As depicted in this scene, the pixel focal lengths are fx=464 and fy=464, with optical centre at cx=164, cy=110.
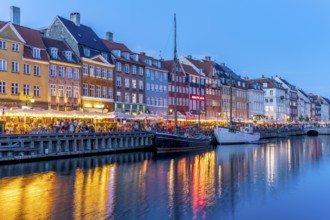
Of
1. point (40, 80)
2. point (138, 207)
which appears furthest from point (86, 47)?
point (138, 207)

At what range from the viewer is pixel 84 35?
213ft

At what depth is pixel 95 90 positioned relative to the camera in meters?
62.9

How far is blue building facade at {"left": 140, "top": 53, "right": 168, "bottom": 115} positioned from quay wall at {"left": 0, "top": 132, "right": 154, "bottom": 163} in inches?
936

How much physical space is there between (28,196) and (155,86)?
58.1 m

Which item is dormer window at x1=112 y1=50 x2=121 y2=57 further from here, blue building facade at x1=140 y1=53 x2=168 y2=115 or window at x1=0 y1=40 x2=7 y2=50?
window at x1=0 y1=40 x2=7 y2=50

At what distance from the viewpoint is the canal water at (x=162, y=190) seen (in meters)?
19.3

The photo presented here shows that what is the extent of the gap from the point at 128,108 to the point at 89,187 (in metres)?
45.4

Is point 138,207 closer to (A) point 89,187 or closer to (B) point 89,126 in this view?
(A) point 89,187

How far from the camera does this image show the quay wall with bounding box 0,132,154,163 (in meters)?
35.8

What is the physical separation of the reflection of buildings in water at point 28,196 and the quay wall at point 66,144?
7833mm

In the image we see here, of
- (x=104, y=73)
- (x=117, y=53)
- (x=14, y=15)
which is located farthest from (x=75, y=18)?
(x=14, y=15)

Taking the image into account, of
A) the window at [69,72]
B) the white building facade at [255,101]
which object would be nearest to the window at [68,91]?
the window at [69,72]

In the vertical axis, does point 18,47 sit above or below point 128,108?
above

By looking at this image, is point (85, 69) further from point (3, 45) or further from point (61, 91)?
point (3, 45)
